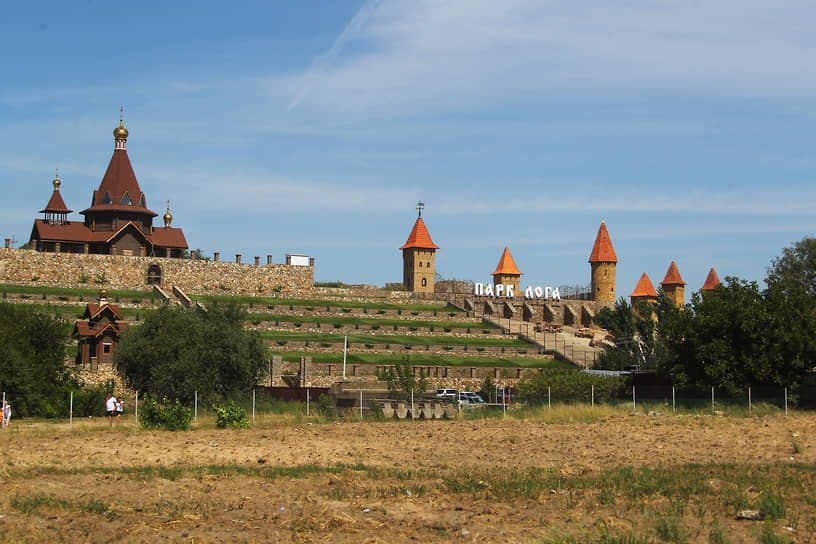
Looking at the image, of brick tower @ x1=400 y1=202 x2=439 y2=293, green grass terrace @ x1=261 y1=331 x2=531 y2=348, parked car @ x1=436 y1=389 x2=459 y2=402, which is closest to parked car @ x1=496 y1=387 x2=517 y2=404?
parked car @ x1=436 y1=389 x2=459 y2=402

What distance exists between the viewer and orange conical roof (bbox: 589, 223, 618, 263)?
9275 centimetres

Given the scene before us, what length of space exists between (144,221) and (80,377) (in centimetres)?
3171

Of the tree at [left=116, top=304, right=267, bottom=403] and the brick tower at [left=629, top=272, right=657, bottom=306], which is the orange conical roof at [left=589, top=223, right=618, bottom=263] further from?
the tree at [left=116, top=304, right=267, bottom=403]

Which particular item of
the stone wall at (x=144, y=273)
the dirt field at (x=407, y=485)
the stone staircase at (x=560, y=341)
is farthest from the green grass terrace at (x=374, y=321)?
the dirt field at (x=407, y=485)

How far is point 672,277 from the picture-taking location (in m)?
105

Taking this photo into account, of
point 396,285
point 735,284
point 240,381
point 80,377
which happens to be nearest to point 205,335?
point 240,381

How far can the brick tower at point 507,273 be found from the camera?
321ft

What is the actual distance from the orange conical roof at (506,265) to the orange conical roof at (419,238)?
1193 cm

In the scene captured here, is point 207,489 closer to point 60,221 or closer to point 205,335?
point 205,335

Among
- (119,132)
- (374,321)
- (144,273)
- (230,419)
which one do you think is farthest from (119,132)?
(230,419)

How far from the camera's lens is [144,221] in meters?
75.1

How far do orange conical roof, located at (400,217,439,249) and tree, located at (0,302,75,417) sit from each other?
4840cm

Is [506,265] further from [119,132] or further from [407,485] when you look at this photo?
[407,485]

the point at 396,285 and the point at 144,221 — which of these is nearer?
the point at 144,221
